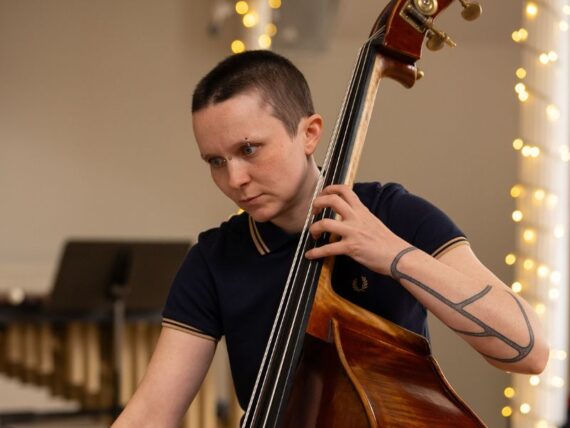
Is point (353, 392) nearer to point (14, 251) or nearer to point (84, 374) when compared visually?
point (84, 374)

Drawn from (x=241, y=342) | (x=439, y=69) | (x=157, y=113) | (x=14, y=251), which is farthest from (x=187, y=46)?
(x=241, y=342)

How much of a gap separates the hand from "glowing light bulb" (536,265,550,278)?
110 centimetres

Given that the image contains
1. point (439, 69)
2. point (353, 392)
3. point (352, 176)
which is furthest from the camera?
point (439, 69)

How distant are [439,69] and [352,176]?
92 centimetres

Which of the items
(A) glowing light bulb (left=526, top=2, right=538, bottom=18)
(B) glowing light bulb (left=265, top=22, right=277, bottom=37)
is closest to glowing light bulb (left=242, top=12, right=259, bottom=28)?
(B) glowing light bulb (left=265, top=22, right=277, bottom=37)

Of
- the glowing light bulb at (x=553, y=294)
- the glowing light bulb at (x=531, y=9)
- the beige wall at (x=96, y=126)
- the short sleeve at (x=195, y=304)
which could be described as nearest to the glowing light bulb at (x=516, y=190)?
the glowing light bulb at (x=553, y=294)

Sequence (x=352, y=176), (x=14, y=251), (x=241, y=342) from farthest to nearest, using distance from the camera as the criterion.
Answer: (x=14, y=251) → (x=241, y=342) → (x=352, y=176)

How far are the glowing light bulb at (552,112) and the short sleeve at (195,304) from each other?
3.38 feet

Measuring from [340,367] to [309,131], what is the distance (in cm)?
41

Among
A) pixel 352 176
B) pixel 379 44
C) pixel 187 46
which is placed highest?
pixel 187 46

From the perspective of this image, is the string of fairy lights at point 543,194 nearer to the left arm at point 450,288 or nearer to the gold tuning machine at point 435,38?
the gold tuning machine at point 435,38

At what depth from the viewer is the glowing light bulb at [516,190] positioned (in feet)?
7.02

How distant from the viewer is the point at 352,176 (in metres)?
1.24

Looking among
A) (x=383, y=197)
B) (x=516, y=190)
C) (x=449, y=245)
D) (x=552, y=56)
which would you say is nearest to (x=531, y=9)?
(x=552, y=56)
